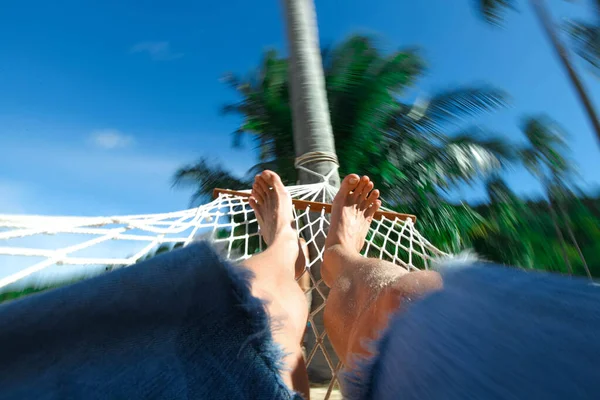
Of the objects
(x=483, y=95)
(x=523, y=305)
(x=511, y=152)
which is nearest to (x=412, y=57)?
(x=483, y=95)

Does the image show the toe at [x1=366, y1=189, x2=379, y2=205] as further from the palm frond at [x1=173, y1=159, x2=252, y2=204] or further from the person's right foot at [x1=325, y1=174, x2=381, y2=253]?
the palm frond at [x1=173, y1=159, x2=252, y2=204]

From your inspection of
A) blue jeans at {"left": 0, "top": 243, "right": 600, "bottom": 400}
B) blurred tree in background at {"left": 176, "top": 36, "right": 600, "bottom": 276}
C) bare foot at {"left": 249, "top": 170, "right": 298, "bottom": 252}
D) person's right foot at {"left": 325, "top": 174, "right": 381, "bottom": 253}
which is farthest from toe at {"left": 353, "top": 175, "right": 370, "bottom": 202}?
blurred tree in background at {"left": 176, "top": 36, "right": 600, "bottom": 276}

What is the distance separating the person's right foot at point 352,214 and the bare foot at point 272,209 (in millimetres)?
113

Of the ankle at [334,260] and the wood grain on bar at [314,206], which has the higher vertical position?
the wood grain on bar at [314,206]

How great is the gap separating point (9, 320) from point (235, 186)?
3.78 metres

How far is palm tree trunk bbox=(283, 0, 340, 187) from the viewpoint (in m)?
1.57

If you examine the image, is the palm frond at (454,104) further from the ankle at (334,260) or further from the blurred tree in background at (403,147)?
the ankle at (334,260)

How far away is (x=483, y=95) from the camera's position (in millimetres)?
3650

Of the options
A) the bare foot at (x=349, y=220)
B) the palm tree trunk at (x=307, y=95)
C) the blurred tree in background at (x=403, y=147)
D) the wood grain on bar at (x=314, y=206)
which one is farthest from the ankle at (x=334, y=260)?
the blurred tree in background at (x=403, y=147)

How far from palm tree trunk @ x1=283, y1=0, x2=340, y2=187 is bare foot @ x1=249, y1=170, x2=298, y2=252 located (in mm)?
364

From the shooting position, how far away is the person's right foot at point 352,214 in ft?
3.37

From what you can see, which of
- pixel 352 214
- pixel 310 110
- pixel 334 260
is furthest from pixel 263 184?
pixel 310 110

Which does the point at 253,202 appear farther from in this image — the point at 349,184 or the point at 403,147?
the point at 403,147

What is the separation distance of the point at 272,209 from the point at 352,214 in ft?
0.73
